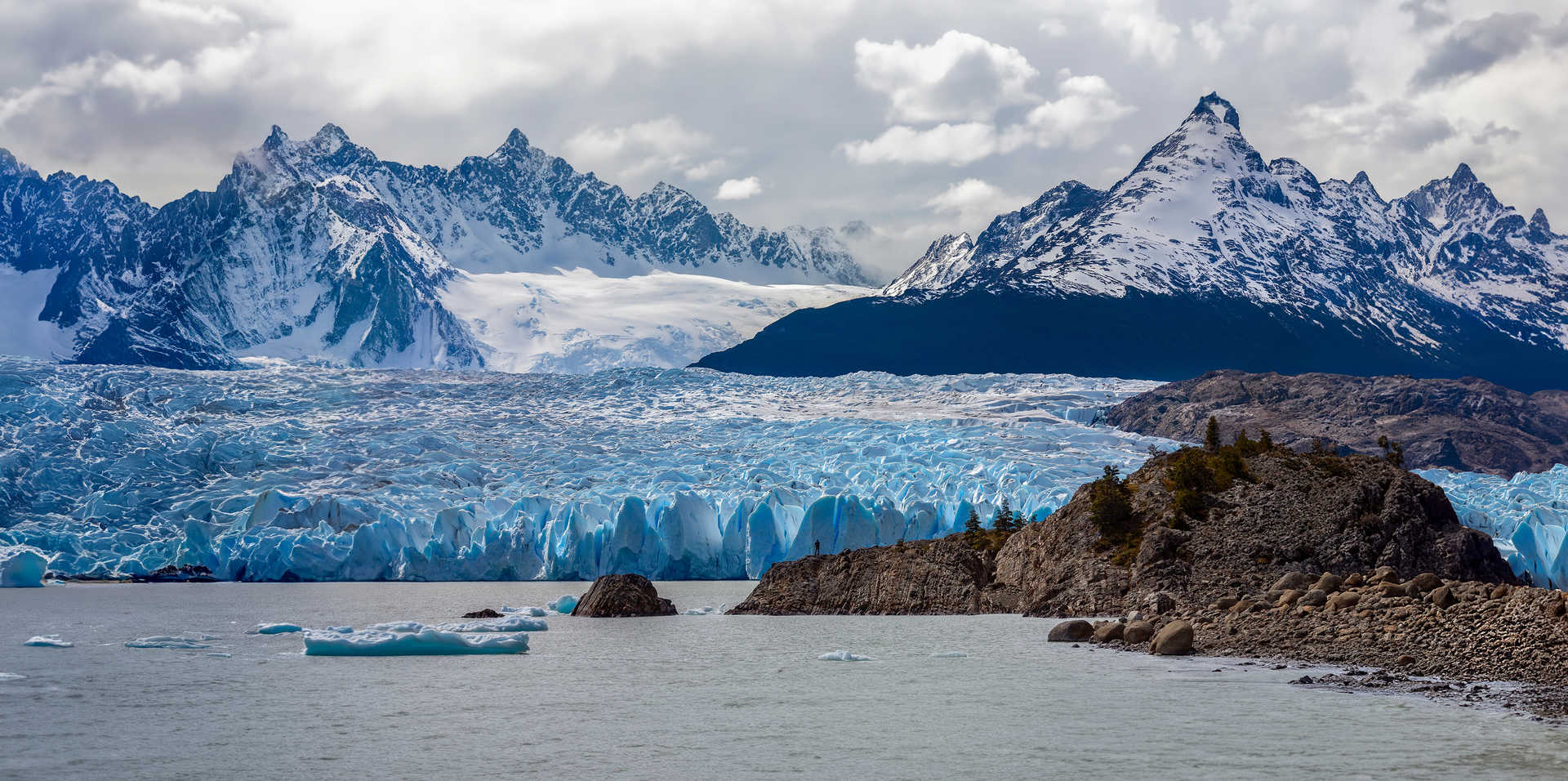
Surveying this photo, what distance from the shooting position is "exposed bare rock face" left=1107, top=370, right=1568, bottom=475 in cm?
13000

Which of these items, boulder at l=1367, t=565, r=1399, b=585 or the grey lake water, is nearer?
the grey lake water

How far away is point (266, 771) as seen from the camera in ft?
62.6

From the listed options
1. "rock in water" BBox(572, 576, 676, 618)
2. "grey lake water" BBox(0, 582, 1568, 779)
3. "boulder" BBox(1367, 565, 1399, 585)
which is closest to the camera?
"grey lake water" BBox(0, 582, 1568, 779)

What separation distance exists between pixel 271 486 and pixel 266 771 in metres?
77.3

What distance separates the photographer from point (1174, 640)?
115 feet

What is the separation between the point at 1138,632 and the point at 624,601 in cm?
2333

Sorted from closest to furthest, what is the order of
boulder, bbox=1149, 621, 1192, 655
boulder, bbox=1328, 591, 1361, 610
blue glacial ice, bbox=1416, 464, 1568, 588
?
boulder, bbox=1328, 591, 1361, 610
boulder, bbox=1149, 621, 1192, 655
blue glacial ice, bbox=1416, 464, 1568, 588

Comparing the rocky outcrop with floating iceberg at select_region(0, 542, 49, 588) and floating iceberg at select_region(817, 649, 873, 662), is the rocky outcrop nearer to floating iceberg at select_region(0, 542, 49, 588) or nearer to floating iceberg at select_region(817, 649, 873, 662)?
floating iceberg at select_region(817, 649, 873, 662)

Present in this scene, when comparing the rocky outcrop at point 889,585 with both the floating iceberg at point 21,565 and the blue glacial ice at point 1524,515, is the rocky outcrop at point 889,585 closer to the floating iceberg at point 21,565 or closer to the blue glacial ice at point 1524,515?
the blue glacial ice at point 1524,515

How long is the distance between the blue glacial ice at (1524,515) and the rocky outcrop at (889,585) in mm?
22503

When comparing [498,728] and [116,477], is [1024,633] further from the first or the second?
[116,477]

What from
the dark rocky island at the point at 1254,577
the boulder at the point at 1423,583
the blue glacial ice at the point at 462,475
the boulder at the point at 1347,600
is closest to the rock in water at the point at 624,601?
the dark rocky island at the point at 1254,577

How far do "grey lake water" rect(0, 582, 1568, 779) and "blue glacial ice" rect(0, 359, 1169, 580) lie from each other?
39482 millimetres

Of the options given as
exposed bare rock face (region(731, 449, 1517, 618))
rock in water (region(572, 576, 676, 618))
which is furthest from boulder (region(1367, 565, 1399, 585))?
rock in water (region(572, 576, 676, 618))
